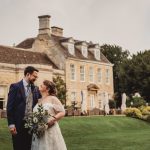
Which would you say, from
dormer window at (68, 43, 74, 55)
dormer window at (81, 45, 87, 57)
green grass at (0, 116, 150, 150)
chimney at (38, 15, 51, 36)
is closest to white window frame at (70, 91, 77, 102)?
dormer window at (68, 43, 74, 55)

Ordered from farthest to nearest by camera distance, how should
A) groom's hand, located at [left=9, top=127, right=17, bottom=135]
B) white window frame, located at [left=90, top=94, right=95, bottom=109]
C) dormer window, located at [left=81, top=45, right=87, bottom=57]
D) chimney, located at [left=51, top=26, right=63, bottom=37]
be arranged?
chimney, located at [left=51, top=26, right=63, bottom=37] < dormer window, located at [left=81, top=45, right=87, bottom=57] < white window frame, located at [left=90, top=94, right=95, bottom=109] < groom's hand, located at [left=9, top=127, right=17, bottom=135]

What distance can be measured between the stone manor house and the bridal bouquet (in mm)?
36642

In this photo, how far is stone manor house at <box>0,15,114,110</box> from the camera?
4969cm

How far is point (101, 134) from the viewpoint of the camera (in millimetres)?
28125

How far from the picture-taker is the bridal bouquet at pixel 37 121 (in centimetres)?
1031

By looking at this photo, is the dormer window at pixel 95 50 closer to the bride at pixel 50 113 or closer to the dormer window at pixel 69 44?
the dormer window at pixel 69 44

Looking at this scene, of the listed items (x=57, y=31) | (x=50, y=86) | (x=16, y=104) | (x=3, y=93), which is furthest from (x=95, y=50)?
(x=50, y=86)

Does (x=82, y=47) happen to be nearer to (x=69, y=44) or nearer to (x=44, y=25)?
(x=69, y=44)

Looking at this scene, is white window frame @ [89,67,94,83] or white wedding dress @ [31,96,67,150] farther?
white window frame @ [89,67,94,83]

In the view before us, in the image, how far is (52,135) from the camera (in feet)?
34.9

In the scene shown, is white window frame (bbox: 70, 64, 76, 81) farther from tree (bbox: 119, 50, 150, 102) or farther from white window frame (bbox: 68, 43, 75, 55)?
tree (bbox: 119, 50, 150, 102)

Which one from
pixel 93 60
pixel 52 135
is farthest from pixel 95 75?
pixel 52 135

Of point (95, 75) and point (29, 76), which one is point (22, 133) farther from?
point (95, 75)

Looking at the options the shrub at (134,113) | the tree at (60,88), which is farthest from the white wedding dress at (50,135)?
the tree at (60,88)
